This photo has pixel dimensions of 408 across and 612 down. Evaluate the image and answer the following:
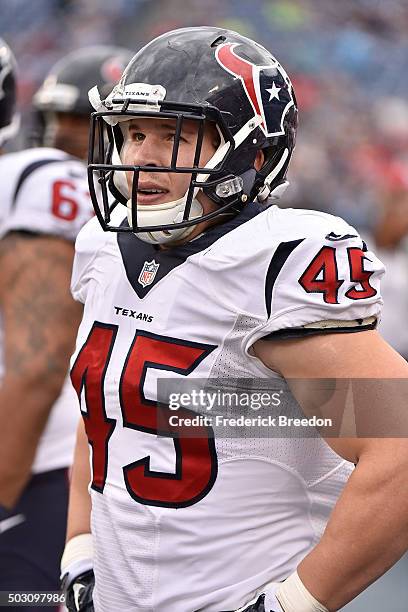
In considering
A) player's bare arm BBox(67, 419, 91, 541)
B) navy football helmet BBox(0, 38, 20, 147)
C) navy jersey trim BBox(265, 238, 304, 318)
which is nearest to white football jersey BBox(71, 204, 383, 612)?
navy jersey trim BBox(265, 238, 304, 318)

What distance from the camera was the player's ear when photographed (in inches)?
79.8

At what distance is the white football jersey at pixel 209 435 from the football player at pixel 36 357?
2.96 feet

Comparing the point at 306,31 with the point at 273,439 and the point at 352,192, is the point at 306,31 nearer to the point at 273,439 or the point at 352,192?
the point at 352,192

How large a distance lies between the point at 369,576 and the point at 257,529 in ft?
0.84

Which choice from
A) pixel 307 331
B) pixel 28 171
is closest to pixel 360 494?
pixel 307 331

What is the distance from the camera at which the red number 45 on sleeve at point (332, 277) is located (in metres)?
1.74

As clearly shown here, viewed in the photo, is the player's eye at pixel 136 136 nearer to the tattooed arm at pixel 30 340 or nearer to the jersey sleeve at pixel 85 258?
the jersey sleeve at pixel 85 258

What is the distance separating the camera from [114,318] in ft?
6.55

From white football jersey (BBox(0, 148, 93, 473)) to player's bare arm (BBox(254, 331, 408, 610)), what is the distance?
1366 millimetres

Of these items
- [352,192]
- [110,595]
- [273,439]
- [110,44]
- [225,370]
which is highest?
[225,370]

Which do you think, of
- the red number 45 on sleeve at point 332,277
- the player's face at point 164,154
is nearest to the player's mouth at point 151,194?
the player's face at point 164,154

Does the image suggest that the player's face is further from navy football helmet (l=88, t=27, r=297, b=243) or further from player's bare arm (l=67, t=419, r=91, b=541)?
player's bare arm (l=67, t=419, r=91, b=541)

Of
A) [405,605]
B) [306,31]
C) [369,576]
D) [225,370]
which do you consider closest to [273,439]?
[225,370]

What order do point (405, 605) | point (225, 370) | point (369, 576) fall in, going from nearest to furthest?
point (369, 576), point (225, 370), point (405, 605)
